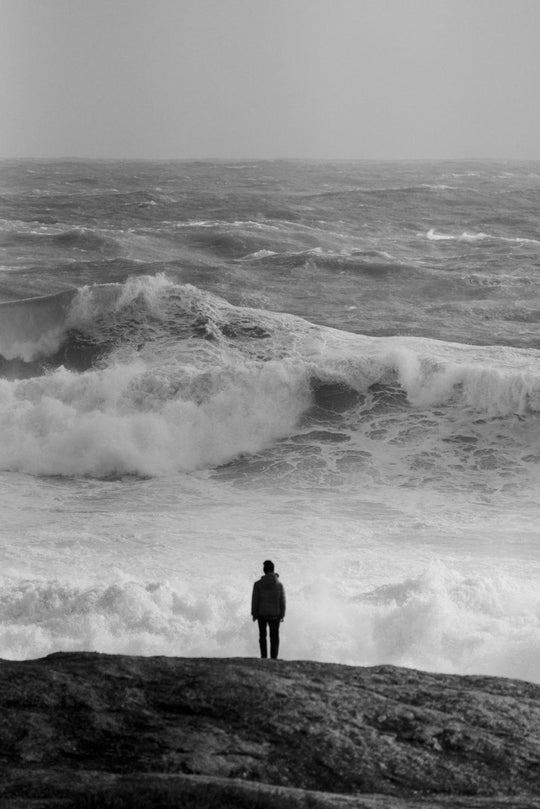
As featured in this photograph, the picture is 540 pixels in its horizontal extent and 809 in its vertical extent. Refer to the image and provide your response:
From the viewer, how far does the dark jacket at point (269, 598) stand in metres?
7.51

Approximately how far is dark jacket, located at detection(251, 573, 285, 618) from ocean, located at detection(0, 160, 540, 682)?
2.29 metres

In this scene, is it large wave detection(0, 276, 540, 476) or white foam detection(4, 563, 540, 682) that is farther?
large wave detection(0, 276, 540, 476)

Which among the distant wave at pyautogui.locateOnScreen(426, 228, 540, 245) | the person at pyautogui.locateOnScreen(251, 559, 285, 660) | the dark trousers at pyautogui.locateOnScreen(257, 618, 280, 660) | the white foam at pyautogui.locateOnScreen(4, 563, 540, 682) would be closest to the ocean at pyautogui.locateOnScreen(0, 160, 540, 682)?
the white foam at pyautogui.locateOnScreen(4, 563, 540, 682)

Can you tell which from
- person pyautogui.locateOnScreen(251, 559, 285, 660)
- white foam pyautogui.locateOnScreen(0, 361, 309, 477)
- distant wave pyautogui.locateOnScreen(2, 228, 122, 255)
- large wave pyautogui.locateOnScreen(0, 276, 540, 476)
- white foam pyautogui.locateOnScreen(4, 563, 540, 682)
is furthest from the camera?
distant wave pyautogui.locateOnScreen(2, 228, 122, 255)

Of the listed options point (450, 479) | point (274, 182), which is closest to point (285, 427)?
point (450, 479)

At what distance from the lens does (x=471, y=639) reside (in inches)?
385

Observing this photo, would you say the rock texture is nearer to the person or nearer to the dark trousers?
the person

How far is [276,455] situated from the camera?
1727cm

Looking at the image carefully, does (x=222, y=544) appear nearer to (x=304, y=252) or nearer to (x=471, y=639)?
(x=471, y=639)

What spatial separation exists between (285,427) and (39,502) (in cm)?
520

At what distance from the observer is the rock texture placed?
481cm

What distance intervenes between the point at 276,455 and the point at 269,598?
9766 mm

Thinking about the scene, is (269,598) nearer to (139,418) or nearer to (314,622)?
(314,622)

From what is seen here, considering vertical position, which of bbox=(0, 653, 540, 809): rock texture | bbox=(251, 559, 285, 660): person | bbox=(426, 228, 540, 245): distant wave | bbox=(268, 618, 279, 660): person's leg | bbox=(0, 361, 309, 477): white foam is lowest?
bbox=(0, 361, 309, 477): white foam
